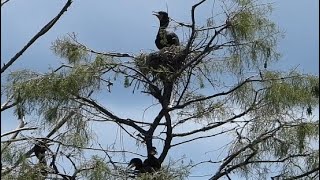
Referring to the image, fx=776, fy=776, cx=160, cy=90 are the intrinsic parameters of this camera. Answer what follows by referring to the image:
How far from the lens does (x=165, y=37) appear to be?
5.98 metres

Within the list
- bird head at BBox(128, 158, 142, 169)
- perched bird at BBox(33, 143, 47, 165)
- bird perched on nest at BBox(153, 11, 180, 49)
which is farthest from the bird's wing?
perched bird at BBox(33, 143, 47, 165)

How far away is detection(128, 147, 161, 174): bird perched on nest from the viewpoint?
5604 mm

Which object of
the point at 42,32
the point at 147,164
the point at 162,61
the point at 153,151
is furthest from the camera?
the point at 162,61

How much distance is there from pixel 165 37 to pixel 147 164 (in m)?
1.00

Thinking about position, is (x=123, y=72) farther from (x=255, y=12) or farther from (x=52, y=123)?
(x=255, y=12)

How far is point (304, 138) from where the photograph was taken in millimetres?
5512

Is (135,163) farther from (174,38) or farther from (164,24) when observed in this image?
(164,24)

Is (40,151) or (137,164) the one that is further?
(137,164)

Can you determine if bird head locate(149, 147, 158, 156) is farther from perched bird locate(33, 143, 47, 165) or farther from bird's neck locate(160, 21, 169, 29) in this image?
bird's neck locate(160, 21, 169, 29)

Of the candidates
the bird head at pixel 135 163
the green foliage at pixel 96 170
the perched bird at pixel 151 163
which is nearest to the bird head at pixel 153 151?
the perched bird at pixel 151 163

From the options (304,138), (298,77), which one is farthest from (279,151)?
(298,77)

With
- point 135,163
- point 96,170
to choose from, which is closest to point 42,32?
point 96,170

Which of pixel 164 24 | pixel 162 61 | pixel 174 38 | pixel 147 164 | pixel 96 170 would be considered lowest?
pixel 96 170

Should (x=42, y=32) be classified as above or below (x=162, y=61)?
below
